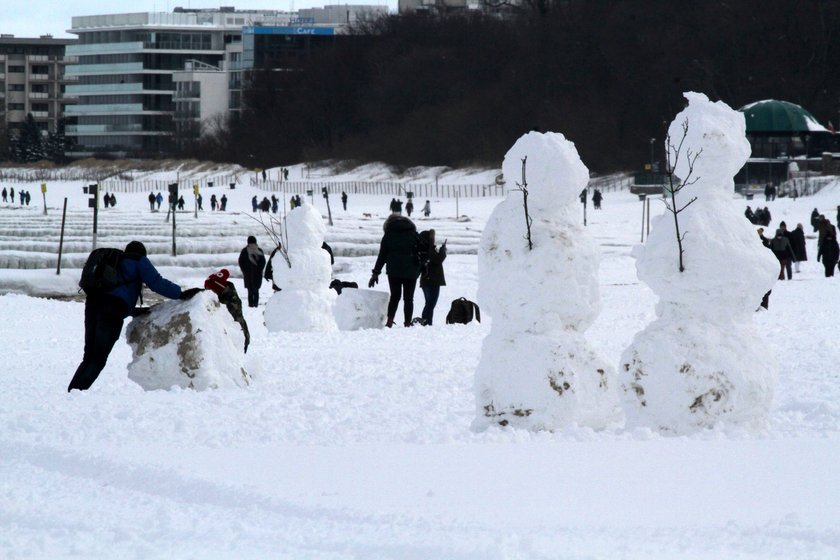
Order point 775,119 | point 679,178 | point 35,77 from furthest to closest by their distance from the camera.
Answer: point 35,77 < point 775,119 < point 679,178

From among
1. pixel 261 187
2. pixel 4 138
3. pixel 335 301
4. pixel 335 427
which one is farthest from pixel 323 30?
pixel 335 427

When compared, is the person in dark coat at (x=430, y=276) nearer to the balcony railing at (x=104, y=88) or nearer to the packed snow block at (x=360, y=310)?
the packed snow block at (x=360, y=310)

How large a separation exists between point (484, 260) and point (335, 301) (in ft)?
30.9

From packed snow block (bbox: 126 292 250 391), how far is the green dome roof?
169 ft

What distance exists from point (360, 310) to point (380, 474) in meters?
10.4

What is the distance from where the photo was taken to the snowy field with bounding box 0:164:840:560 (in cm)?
650

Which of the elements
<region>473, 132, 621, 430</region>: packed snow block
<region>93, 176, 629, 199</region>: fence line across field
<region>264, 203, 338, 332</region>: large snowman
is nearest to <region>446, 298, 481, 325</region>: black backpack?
<region>264, 203, 338, 332</region>: large snowman

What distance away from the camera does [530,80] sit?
322 ft

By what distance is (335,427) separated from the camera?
9.58 metres

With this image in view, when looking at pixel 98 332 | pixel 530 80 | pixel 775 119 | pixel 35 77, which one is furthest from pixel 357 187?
pixel 35 77

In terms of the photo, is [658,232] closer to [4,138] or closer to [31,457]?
[31,457]

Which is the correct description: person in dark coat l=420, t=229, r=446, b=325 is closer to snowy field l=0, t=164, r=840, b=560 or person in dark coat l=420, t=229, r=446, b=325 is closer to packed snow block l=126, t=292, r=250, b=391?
snowy field l=0, t=164, r=840, b=560

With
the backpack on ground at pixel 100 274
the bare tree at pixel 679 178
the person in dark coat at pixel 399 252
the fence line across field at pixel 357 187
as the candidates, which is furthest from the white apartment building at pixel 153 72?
the bare tree at pixel 679 178

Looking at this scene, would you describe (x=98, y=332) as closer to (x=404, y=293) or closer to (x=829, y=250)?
(x=404, y=293)
